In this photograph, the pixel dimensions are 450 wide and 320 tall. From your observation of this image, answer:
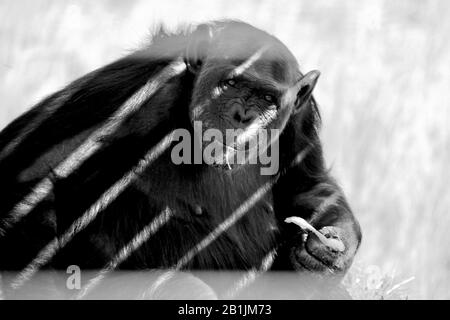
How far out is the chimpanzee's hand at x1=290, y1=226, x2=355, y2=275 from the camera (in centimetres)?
403

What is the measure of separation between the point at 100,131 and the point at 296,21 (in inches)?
80.0

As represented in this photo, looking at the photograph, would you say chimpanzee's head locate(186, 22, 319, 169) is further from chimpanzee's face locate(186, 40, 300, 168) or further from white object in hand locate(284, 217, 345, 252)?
white object in hand locate(284, 217, 345, 252)

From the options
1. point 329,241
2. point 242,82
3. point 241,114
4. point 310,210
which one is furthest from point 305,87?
point 329,241

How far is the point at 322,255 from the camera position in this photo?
159 inches

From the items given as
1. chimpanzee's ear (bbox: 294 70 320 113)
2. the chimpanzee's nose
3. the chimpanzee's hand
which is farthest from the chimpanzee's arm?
the chimpanzee's nose

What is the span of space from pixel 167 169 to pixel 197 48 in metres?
0.71

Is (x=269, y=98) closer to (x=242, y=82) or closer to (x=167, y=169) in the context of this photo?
(x=242, y=82)

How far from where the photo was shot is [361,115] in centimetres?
575

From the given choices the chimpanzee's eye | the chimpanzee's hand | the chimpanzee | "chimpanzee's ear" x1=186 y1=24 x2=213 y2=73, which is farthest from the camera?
"chimpanzee's ear" x1=186 y1=24 x2=213 y2=73

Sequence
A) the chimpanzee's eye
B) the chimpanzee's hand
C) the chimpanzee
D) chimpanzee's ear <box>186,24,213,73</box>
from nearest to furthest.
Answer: the chimpanzee
the chimpanzee's hand
the chimpanzee's eye
chimpanzee's ear <box>186,24,213,73</box>

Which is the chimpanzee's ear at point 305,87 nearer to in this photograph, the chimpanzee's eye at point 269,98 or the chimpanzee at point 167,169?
the chimpanzee at point 167,169

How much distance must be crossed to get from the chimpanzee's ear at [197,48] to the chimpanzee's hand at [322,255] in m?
1.11
